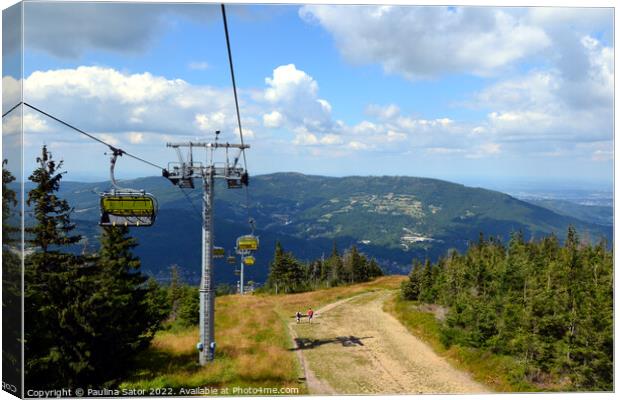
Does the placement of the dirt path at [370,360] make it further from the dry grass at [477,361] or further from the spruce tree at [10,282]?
the spruce tree at [10,282]

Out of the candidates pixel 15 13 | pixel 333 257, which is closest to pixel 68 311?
pixel 15 13

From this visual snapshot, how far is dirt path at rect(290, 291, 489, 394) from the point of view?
Answer: 18297 millimetres

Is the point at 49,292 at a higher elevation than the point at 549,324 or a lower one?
higher

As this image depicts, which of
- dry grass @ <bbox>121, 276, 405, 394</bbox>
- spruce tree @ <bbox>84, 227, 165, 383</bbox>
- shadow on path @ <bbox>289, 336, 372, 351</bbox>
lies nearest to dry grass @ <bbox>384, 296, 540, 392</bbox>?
shadow on path @ <bbox>289, 336, 372, 351</bbox>

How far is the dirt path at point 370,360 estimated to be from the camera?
18.3 metres

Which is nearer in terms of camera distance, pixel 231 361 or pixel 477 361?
pixel 231 361

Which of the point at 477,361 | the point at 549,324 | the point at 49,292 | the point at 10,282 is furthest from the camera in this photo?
the point at 477,361

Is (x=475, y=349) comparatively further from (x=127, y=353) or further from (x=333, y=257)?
(x=333, y=257)

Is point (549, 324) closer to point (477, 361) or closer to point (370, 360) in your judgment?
point (477, 361)

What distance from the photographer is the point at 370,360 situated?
75.5 feet

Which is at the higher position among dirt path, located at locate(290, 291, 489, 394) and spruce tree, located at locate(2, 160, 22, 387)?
spruce tree, located at locate(2, 160, 22, 387)

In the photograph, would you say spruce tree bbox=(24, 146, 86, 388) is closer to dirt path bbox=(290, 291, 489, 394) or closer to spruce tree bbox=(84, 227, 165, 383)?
spruce tree bbox=(84, 227, 165, 383)

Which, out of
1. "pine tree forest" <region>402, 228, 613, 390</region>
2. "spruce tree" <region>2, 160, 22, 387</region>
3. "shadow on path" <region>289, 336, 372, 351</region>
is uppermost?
"spruce tree" <region>2, 160, 22, 387</region>

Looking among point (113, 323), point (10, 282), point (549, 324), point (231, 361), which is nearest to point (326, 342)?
point (231, 361)
